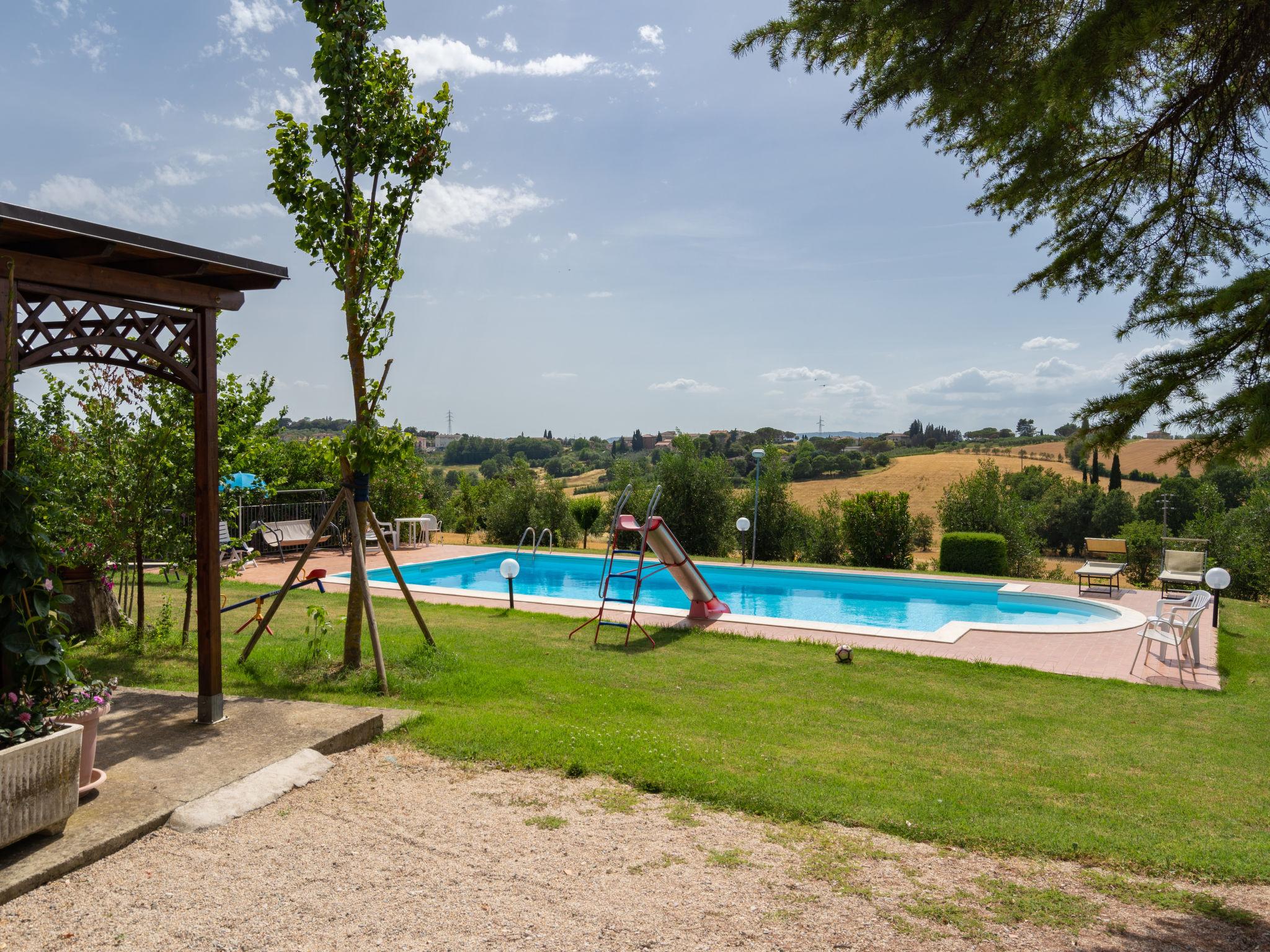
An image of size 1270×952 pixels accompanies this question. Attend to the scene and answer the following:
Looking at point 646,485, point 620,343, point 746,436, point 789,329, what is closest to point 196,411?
point 646,485

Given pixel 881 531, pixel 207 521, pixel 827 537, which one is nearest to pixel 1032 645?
pixel 881 531

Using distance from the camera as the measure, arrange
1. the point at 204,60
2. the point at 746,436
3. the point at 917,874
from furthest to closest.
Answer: the point at 746,436
the point at 204,60
the point at 917,874

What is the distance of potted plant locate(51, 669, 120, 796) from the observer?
350 centimetres

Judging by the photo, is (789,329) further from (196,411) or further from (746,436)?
(196,411)

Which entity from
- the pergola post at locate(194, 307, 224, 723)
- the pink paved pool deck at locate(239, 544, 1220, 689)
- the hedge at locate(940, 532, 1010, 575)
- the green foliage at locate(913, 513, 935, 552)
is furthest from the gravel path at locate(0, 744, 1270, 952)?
the green foliage at locate(913, 513, 935, 552)

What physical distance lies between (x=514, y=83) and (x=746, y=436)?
157 feet

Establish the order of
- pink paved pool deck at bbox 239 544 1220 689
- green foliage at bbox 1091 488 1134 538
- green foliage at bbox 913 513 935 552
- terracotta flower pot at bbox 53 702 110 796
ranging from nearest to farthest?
terracotta flower pot at bbox 53 702 110 796, pink paved pool deck at bbox 239 544 1220 689, green foliage at bbox 913 513 935 552, green foliage at bbox 1091 488 1134 538

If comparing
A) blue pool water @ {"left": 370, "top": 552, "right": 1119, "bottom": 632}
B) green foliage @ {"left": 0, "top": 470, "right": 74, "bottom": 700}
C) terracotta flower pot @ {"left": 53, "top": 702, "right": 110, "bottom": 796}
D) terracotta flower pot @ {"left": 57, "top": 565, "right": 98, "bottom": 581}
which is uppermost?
green foliage @ {"left": 0, "top": 470, "right": 74, "bottom": 700}

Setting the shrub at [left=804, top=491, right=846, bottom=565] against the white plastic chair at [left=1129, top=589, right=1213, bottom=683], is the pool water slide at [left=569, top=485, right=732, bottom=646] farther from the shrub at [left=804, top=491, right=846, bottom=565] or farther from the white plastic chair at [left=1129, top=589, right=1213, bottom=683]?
the shrub at [left=804, top=491, right=846, bottom=565]

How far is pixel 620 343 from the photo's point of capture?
102ft

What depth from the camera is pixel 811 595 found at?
14633 millimetres

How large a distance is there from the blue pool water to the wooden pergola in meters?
7.91

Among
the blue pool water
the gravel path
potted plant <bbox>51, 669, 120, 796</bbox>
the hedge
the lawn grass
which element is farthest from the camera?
the hedge

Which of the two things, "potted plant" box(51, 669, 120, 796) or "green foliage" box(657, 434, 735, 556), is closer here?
"potted plant" box(51, 669, 120, 796)
